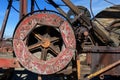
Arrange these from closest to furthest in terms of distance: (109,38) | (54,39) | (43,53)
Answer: (43,53)
(54,39)
(109,38)

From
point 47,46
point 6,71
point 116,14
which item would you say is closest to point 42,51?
point 47,46

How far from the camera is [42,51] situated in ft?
24.7

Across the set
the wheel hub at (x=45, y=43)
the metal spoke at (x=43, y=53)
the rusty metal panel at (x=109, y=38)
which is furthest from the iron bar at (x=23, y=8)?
the rusty metal panel at (x=109, y=38)

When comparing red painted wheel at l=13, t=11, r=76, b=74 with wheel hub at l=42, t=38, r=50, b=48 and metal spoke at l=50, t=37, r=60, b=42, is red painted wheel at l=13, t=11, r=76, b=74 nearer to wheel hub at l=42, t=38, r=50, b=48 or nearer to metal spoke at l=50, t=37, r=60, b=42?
wheel hub at l=42, t=38, r=50, b=48

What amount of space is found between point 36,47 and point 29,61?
0.33m

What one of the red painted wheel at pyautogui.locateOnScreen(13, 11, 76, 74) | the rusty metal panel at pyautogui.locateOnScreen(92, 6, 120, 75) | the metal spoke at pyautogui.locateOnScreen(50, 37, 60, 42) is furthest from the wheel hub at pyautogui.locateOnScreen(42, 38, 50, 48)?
the rusty metal panel at pyautogui.locateOnScreen(92, 6, 120, 75)

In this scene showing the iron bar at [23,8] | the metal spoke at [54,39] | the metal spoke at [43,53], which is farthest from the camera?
the iron bar at [23,8]

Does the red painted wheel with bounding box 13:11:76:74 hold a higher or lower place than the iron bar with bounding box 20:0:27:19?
lower

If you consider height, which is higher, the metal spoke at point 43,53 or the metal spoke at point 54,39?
the metal spoke at point 54,39

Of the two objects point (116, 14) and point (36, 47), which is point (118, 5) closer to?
point (116, 14)

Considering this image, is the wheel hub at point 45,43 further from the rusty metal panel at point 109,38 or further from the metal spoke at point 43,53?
the rusty metal panel at point 109,38

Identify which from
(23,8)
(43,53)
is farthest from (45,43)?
(23,8)

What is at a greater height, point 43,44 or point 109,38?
point 43,44

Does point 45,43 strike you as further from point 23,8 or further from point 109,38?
point 109,38
